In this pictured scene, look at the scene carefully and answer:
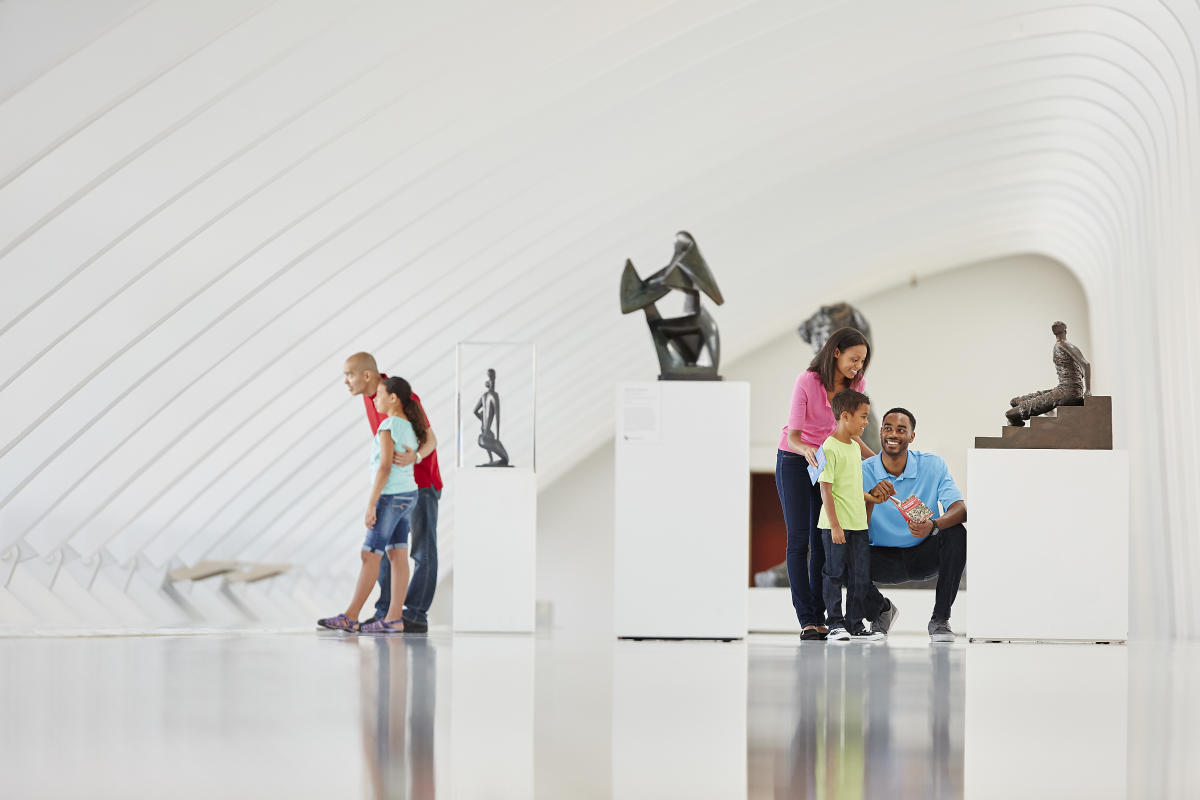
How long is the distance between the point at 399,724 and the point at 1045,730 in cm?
143

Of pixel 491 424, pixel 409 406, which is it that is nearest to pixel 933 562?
pixel 409 406

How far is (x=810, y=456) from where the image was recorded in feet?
27.4

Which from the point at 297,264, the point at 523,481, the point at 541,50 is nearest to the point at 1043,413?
the point at 523,481

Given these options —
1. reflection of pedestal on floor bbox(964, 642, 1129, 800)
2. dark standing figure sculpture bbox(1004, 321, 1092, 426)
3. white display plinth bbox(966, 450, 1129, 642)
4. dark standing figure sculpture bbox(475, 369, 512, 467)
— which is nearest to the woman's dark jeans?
white display plinth bbox(966, 450, 1129, 642)

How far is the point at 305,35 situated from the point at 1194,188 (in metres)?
8.79

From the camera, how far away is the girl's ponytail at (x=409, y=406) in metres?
9.90

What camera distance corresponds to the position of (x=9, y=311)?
12484mm

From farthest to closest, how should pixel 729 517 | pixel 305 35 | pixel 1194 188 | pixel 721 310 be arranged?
pixel 721 310 → pixel 1194 188 → pixel 305 35 → pixel 729 517

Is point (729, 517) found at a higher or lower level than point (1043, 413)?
lower

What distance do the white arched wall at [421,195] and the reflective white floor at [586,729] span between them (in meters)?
6.71

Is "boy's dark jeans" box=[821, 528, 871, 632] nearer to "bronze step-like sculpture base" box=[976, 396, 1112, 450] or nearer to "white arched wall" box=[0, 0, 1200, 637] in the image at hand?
"bronze step-like sculpture base" box=[976, 396, 1112, 450]

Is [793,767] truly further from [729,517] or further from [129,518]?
[129,518]

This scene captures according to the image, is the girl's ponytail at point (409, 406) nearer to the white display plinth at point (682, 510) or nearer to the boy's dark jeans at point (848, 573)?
the white display plinth at point (682, 510)

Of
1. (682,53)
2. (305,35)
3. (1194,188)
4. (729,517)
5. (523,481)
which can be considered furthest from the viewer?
(682,53)
